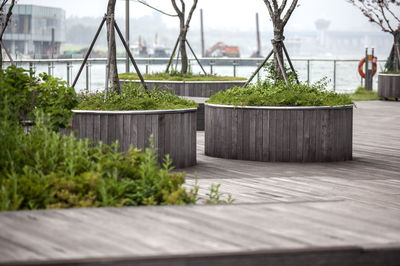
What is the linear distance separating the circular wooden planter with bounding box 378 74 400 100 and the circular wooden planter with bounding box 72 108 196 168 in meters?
12.7

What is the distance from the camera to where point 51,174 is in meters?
4.37

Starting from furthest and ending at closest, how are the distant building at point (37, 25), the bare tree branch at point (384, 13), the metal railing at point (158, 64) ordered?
the distant building at point (37, 25) < the bare tree branch at point (384, 13) < the metal railing at point (158, 64)

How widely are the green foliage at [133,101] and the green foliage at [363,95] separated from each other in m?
12.1

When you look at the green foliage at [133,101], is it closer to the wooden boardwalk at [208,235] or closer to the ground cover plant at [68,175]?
the ground cover plant at [68,175]

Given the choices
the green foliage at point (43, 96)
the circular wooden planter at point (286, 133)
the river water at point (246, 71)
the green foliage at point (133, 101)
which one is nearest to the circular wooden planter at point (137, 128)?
the green foliage at point (133, 101)

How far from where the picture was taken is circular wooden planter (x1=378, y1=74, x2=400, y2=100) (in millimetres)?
19000

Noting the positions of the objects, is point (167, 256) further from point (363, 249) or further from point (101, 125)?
A: point (101, 125)

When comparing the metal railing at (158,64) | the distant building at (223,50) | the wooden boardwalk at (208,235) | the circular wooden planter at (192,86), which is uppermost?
the distant building at (223,50)

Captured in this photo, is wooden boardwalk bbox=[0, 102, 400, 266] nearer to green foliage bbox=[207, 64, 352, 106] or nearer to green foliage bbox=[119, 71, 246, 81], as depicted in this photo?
green foliage bbox=[207, 64, 352, 106]

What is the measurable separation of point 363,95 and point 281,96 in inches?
526

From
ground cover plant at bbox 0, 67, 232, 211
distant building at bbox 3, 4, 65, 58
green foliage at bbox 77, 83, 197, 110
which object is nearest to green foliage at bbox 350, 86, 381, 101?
green foliage at bbox 77, 83, 197, 110

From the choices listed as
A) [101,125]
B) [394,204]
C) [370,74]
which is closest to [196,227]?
[394,204]

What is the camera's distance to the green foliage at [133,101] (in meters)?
7.58

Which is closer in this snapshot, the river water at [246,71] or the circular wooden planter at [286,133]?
the circular wooden planter at [286,133]
